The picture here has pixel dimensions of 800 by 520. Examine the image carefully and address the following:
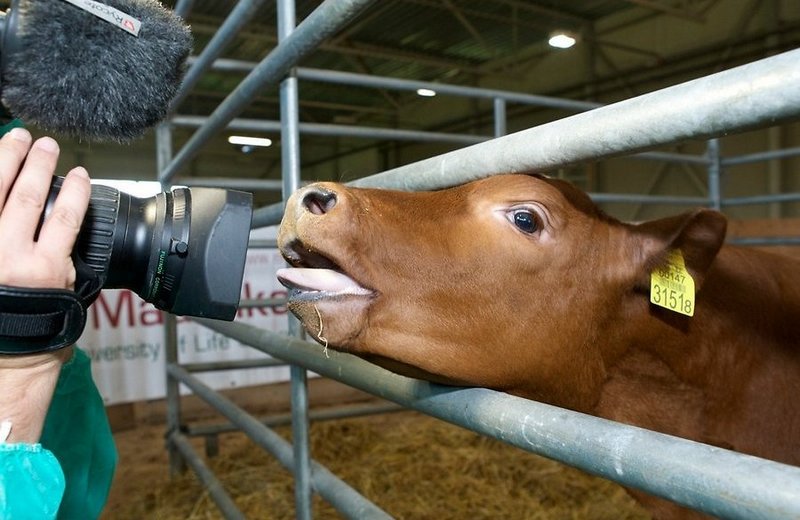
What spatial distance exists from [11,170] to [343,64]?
9.41 metres

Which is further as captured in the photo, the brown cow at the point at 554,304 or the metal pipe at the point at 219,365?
the metal pipe at the point at 219,365

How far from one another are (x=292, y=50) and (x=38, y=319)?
809 mm

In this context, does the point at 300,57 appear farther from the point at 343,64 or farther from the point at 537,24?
the point at 343,64

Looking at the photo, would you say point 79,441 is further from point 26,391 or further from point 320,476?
point 26,391

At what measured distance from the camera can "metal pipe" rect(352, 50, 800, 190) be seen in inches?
20.3

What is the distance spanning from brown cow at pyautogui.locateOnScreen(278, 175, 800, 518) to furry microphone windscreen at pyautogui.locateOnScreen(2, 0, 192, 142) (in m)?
0.26

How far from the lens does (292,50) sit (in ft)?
4.25

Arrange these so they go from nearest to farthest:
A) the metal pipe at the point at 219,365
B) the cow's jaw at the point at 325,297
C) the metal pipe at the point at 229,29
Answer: the cow's jaw at the point at 325,297, the metal pipe at the point at 229,29, the metal pipe at the point at 219,365

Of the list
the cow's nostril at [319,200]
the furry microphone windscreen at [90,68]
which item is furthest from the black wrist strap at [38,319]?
the cow's nostril at [319,200]

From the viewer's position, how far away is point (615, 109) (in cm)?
68

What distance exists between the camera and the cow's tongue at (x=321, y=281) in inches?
38.4

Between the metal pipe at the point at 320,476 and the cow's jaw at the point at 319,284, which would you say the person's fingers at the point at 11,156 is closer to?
the cow's jaw at the point at 319,284

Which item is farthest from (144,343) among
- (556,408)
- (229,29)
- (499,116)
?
(556,408)

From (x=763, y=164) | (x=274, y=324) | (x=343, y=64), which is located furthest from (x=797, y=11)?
(x=274, y=324)
